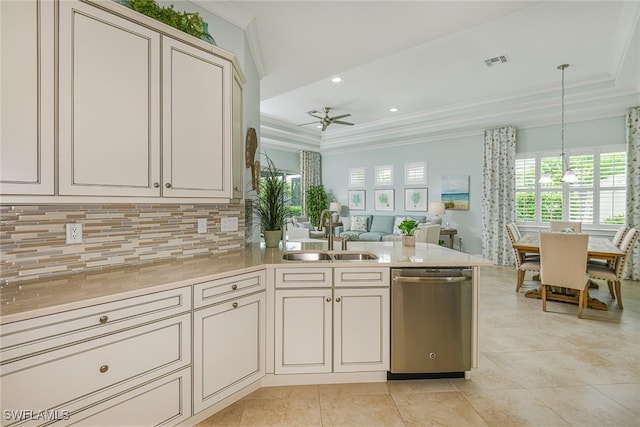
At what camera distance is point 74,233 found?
1.83 meters

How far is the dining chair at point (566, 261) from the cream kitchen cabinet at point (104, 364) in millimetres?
3971

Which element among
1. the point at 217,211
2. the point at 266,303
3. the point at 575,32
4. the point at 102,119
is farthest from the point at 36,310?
the point at 575,32

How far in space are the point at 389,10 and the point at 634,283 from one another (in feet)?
18.9

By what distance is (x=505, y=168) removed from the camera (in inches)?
255

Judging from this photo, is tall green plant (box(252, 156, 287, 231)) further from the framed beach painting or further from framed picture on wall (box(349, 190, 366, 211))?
framed picture on wall (box(349, 190, 366, 211))

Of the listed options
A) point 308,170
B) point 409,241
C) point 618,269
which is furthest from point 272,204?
point 308,170

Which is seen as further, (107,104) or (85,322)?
(107,104)

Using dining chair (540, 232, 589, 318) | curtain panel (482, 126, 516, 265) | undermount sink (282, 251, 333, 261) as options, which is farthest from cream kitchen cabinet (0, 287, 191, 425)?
curtain panel (482, 126, 516, 265)

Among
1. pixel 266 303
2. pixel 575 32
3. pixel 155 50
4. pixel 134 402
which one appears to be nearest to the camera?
pixel 134 402

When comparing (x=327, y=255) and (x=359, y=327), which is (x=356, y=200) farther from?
(x=359, y=327)

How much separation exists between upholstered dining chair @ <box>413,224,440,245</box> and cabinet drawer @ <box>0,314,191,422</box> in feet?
15.1

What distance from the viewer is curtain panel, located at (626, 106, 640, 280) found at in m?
5.18

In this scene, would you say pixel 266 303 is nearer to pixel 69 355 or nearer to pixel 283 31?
pixel 69 355

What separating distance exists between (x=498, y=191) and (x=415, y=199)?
1880 millimetres
